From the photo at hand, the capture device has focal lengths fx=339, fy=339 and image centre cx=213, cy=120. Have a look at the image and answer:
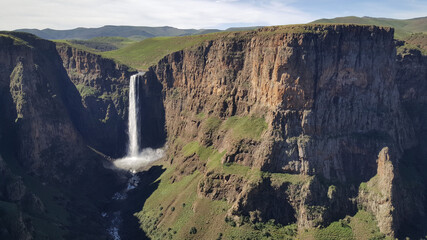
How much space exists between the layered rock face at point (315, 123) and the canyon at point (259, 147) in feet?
0.84

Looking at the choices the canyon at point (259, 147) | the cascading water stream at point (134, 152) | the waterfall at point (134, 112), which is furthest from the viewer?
the waterfall at point (134, 112)

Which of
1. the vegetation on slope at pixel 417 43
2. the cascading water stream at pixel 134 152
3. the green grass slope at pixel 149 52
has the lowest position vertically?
the cascading water stream at pixel 134 152

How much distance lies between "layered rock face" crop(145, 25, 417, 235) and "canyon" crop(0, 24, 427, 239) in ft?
0.84

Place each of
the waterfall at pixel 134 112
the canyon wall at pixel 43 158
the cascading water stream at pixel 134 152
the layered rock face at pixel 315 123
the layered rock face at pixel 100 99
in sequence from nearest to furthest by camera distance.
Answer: the layered rock face at pixel 315 123
the canyon wall at pixel 43 158
the cascading water stream at pixel 134 152
the waterfall at pixel 134 112
the layered rock face at pixel 100 99

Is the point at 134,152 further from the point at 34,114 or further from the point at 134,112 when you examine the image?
the point at 34,114

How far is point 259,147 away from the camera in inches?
3246

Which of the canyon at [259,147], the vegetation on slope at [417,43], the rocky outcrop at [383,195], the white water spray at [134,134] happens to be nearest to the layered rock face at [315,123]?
the canyon at [259,147]

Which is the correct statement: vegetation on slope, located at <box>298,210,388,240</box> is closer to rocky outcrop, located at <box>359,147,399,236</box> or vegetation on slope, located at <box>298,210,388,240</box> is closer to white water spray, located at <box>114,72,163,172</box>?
rocky outcrop, located at <box>359,147,399,236</box>

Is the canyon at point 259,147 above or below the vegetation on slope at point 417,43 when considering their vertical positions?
below

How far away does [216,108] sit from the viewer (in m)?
103

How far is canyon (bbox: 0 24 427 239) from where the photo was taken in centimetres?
7638

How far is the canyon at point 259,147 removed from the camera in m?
76.4

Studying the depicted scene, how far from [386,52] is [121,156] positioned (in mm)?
97440

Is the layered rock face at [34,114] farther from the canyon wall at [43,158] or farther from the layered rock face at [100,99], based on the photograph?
the layered rock face at [100,99]
